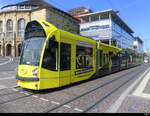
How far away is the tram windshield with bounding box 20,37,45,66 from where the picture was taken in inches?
222

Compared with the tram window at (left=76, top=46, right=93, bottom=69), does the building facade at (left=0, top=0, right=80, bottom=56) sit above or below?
above

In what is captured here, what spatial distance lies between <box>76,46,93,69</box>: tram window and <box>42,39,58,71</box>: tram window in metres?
1.80

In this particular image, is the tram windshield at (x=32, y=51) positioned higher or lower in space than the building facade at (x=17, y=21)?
lower

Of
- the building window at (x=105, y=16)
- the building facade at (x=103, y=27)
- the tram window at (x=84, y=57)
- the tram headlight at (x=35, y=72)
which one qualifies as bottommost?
the tram headlight at (x=35, y=72)

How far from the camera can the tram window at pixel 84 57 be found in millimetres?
7609

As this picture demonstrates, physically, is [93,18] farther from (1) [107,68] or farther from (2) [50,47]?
(2) [50,47]

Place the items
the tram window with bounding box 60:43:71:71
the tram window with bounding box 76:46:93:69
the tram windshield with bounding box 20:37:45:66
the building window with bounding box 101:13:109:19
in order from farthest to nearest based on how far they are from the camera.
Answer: the building window with bounding box 101:13:109:19
the tram window with bounding box 76:46:93:69
the tram window with bounding box 60:43:71:71
the tram windshield with bounding box 20:37:45:66

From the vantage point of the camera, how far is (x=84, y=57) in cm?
819

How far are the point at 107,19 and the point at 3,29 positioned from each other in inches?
1614

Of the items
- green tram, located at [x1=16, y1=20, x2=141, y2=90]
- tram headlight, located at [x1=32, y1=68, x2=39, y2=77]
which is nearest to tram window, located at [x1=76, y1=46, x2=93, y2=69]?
green tram, located at [x1=16, y1=20, x2=141, y2=90]

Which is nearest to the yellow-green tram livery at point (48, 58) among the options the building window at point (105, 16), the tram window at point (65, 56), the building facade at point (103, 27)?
the tram window at point (65, 56)

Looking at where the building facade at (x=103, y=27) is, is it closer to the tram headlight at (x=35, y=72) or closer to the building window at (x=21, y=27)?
the building window at (x=21, y=27)

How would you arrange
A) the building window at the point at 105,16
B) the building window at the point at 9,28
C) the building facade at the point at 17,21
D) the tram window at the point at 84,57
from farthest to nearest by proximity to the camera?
the building window at the point at 9,28 → the building facade at the point at 17,21 → the building window at the point at 105,16 → the tram window at the point at 84,57

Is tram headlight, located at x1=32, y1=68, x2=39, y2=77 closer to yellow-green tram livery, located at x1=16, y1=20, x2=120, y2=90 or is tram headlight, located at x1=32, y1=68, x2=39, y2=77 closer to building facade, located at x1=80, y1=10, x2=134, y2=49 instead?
yellow-green tram livery, located at x1=16, y1=20, x2=120, y2=90
